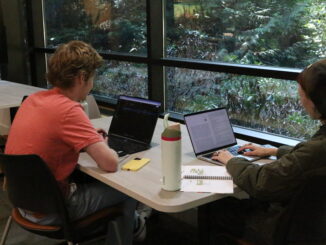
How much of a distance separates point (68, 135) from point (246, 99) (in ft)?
5.96

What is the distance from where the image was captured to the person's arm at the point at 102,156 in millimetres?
1859

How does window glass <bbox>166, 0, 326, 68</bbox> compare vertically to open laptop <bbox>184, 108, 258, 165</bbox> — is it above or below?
above

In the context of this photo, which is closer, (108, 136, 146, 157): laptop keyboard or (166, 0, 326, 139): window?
(108, 136, 146, 157): laptop keyboard

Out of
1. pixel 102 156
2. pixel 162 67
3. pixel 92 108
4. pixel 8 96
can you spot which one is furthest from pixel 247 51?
pixel 8 96

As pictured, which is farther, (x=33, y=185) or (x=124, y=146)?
(x=124, y=146)

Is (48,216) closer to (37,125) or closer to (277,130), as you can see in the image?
(37,125)

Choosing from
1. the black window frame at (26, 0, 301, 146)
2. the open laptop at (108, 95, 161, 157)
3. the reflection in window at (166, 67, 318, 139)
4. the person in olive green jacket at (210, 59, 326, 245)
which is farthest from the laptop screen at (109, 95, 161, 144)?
the reflection in window at (166, 67, 318, 139)

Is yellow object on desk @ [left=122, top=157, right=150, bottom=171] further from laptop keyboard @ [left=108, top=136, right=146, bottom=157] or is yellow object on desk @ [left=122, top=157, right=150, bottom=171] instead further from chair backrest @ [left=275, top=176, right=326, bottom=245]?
chair backrest @ [left=275, top=176, right=326, bottom=245]

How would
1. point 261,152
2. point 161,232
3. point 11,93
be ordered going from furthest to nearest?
1. point 11,93
2. point 161,232
3. point 261,152

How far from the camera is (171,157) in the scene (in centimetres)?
165

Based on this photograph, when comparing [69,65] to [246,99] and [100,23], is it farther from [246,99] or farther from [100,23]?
[100,23]

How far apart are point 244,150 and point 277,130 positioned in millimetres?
1094

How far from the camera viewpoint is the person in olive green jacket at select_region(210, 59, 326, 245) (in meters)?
1.55

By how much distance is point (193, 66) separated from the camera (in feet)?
11.8
